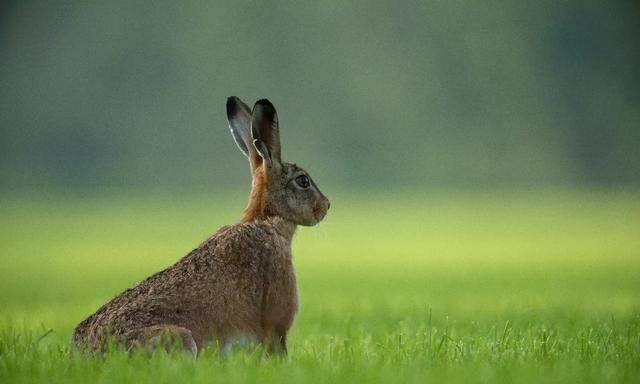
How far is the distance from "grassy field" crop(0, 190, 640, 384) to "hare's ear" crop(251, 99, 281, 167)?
4.90ft

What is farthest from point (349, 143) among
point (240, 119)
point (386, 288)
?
point (240, 119)

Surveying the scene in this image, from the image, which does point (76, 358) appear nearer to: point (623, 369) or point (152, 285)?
point (152, 285)

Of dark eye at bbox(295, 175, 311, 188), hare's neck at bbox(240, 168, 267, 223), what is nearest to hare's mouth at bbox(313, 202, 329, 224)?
dark eye at bbox(295, 175, 311, 188)

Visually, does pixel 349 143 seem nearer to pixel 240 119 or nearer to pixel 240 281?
pixel 240 119

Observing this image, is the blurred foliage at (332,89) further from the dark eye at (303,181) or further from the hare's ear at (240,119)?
the dark eye at (303,181)

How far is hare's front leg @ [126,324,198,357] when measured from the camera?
676cm

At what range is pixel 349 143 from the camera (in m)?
58.6

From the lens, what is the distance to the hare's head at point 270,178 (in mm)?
8273

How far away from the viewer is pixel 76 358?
6.74 meters

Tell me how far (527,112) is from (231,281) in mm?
56807

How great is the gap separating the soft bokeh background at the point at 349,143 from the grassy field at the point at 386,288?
158 millimetres

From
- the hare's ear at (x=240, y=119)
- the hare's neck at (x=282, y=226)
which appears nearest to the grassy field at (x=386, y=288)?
the hare's neck at (x=282, y=226)

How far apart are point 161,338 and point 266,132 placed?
84.9 inches

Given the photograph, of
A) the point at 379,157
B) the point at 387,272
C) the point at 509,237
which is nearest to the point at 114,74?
the point at 379,157
